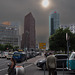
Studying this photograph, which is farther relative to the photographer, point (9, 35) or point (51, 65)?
point (9, 35)

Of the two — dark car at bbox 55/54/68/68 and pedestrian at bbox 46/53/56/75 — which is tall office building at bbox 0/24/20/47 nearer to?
dark car at bbox 55/54/68/68

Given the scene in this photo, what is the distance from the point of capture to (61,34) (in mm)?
52781

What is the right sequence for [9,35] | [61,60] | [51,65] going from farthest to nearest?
[9,35]
[61,60]
[51,65]

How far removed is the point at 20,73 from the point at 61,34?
44098 mm

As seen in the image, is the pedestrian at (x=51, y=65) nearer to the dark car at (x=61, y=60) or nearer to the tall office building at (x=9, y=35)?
the dark car at (x=61, y=60)

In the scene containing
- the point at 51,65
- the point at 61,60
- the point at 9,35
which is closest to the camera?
the point at 51,65

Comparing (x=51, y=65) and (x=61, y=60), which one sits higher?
(x=51, y=65)

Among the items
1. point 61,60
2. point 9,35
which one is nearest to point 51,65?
point 61,60

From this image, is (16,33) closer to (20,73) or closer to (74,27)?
(74,27)

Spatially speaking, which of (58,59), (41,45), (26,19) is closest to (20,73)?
(58,59)

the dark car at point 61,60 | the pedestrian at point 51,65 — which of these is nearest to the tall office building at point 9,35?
the dark car at point 61,60

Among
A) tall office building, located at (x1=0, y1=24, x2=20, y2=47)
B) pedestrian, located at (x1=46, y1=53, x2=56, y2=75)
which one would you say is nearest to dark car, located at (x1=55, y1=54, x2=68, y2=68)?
pedestrian, located at (x1=46, y1=53, x2=56, y2=75)

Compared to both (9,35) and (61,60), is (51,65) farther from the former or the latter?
(9,35)

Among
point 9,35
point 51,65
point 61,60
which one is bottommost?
point 61,60
